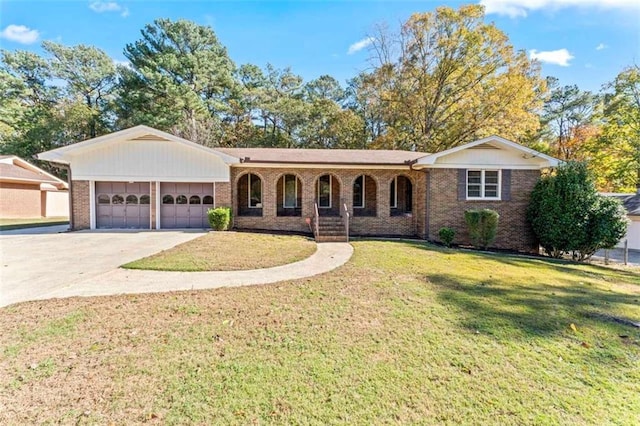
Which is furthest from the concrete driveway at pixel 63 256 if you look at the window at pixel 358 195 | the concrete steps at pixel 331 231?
the window at pixel 358 195

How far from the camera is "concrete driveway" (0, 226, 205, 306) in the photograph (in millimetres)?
5805

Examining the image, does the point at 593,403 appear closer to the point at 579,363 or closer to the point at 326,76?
the point at 579,363

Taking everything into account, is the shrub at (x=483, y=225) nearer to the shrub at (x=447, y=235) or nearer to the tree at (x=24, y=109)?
the shrub at (x=447, y=235)

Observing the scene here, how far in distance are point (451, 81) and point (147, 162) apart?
23.1 m

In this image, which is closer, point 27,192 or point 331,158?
point 331,158

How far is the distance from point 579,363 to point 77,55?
148 feet

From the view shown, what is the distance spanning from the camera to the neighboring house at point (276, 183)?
1303 centimetres

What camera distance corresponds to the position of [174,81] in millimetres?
28609

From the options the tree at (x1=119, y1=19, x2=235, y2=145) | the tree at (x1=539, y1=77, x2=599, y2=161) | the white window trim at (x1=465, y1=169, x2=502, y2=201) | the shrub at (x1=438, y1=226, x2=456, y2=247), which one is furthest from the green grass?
the tree at (x1=539, y1=77, x2=599, y2=161)

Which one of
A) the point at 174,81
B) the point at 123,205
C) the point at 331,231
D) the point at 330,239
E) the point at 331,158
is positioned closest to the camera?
the point at 330,239

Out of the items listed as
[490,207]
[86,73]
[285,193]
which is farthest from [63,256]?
[86,73]

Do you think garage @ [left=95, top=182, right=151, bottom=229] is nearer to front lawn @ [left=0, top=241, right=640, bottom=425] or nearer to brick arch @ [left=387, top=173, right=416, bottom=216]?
front lawn @ [left=0, top=241, right=640, bottom=425]

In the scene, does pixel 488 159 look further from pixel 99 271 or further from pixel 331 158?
pixel 99 271

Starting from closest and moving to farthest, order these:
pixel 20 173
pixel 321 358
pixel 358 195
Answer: pixel 321 358, pixel 358 195, pixel 20 173
